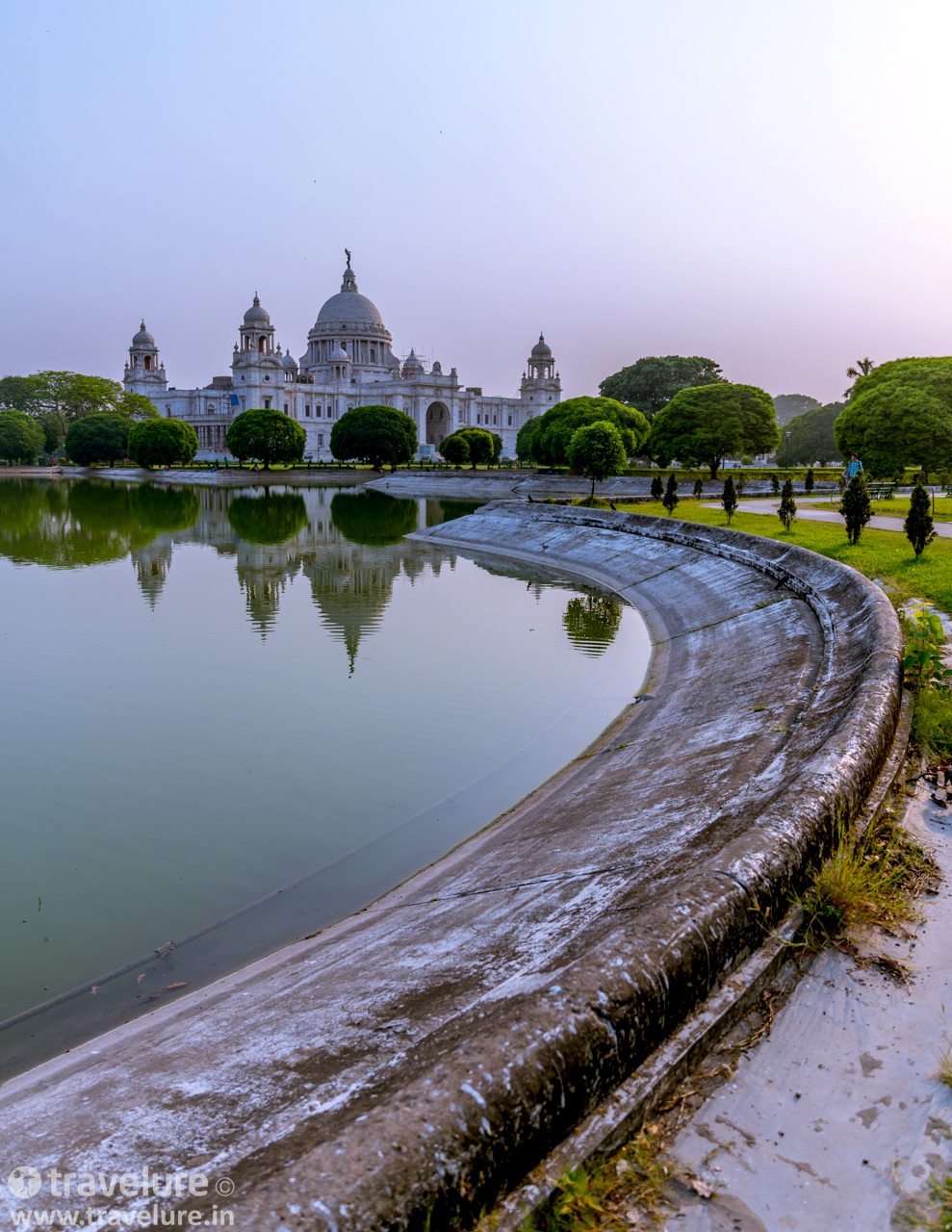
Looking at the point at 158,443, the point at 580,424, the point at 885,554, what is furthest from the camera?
the point at 158,443

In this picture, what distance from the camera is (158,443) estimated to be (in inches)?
3051

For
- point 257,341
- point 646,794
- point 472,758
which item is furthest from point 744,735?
point 257,341

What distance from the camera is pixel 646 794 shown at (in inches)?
284

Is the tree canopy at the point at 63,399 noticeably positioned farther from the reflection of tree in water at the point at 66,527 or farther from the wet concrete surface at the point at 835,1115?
the wet concrete surface at the point at 835,1115

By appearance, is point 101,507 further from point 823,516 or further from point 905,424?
point 905,424

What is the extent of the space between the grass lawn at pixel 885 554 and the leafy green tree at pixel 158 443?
63438 mm

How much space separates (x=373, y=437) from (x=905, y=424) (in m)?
49.1

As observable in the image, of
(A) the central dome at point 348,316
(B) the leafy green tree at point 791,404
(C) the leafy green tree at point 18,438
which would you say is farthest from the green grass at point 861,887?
(B) the leafy green tree at point 791,404

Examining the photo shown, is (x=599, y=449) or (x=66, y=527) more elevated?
(x=599, y=449)

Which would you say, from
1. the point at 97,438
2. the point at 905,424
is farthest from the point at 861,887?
the point at 97,438

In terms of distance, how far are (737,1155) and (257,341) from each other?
122 meters

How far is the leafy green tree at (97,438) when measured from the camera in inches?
3344

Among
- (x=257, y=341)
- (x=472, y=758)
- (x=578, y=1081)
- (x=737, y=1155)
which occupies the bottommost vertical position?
(x=472, y=758)

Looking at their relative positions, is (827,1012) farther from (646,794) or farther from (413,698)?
(413,698)
